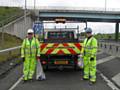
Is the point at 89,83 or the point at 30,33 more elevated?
the point at 30,33

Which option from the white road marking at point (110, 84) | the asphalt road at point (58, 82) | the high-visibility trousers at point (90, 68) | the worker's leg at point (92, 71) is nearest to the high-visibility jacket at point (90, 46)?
the high-visibility trousers at point (90, 68)

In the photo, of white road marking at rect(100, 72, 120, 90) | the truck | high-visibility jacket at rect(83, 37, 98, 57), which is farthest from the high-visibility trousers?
the truck

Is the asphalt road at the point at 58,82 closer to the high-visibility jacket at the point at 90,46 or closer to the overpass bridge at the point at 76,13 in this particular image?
the high-visibility jacket at the point at 90,46

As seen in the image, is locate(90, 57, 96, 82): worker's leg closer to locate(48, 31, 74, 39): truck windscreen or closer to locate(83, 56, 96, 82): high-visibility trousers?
locate(83, 56, 96, 82): high-visibility trousers

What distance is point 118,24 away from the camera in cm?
10625

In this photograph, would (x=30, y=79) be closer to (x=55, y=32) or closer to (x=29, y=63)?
(x=29, y=63)

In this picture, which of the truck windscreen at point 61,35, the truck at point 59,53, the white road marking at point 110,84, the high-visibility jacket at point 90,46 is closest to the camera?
the white road marking at point 110,84

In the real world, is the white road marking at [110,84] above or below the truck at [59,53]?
below

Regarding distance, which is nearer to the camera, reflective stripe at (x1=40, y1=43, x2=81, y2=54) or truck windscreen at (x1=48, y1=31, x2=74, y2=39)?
reflective stripe at (x1=40, y1=43, x2=81, y2=54)

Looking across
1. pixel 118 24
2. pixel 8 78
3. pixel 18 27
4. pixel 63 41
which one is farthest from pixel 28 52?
pixel 118 24

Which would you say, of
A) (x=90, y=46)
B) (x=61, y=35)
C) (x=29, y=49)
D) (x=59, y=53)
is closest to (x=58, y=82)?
(x=29, y=49)

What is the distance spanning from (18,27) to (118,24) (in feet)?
160

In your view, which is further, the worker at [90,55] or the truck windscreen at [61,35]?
the truck windscreen at [61,35]

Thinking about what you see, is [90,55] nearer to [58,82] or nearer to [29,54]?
[58,82]
